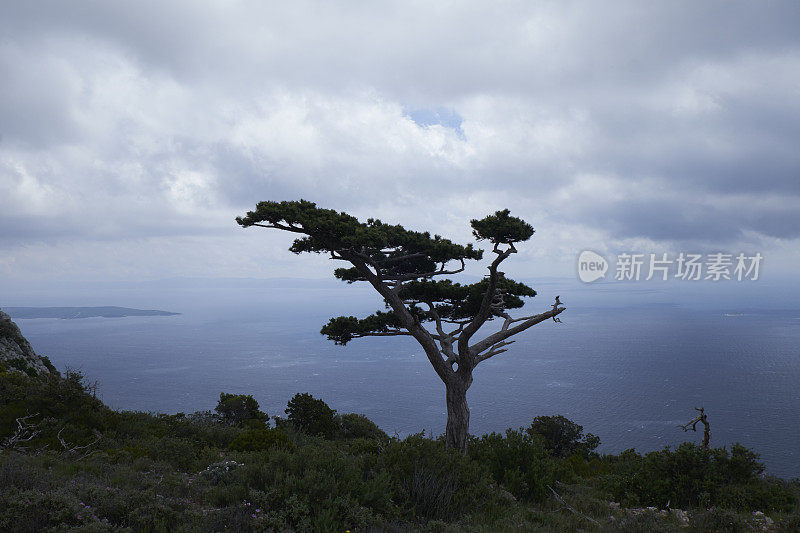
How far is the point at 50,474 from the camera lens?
6.32 m

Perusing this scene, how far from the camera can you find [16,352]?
22.3m

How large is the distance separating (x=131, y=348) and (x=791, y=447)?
17828 cm

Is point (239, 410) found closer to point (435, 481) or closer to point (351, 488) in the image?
point (435, 481)

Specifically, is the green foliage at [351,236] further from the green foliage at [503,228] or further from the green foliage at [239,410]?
the green foliage at [239,410]

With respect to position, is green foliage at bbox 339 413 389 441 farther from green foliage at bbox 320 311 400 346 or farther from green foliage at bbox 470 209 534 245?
green foliage at bbox 470 209 534 245

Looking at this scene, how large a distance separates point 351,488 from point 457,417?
8.67 m

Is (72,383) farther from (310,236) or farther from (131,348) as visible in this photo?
(131,348)

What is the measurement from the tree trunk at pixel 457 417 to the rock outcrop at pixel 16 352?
20.1 meters

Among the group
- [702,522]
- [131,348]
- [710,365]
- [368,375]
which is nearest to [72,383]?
[702,522]

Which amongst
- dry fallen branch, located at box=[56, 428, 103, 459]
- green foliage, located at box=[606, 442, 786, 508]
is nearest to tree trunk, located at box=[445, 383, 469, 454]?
green foliage, located at box=[606, 442, 786, 508]

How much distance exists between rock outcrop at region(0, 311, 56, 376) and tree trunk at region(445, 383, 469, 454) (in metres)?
20.1

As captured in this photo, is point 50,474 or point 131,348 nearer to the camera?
point 50,474

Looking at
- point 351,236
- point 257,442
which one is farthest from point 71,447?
point 351,236

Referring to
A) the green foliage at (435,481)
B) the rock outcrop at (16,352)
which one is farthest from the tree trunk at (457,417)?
the rock outcrop at (16,352)
